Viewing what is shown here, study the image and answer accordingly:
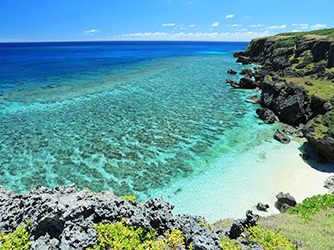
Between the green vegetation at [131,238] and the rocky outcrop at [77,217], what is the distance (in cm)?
28

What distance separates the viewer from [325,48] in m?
50.8

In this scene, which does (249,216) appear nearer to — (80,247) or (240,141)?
(80,247)

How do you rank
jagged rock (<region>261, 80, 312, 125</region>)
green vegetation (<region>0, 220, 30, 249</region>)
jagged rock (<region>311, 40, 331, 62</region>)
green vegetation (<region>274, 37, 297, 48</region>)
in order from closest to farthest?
green vegetation (<region>0, 220, 30, 249</region>) → jagged rock (<region>261, 80, 312, 125</region>) → jagged rock (<region>311, 40, 331, 62</region>) → green vegetation (<region>274, 37, 297, 48</region>)

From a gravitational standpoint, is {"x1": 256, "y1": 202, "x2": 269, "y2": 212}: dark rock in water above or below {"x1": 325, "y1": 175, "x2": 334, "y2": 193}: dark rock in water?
below

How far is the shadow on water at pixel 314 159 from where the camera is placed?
19714 millimetres

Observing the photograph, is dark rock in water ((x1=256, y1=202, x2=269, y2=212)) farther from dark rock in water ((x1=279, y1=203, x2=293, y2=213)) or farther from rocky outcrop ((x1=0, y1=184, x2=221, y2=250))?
rocky outcrop ((x1=0, y1=184, x2=221, y2=250))

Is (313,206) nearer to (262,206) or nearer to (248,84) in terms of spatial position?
(262,206)

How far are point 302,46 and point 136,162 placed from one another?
72257 millimetres

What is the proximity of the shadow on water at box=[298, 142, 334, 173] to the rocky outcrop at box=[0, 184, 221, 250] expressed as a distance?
16632 mm

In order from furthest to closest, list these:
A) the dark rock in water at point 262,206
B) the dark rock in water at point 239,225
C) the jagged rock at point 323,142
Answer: the jagged rock at point 323,142 → the dark rock in water at point 262,206 → the dark rock in water at point 239,225

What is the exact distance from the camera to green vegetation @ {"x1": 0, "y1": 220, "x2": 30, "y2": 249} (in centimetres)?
774

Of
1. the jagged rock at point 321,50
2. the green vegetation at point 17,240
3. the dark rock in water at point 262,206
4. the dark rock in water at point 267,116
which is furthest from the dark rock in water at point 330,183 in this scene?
the jagged rock at point 321,50

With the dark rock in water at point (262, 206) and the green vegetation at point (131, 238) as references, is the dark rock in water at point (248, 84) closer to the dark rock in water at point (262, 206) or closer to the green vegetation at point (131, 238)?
the dark rock in water at point (262, 206)

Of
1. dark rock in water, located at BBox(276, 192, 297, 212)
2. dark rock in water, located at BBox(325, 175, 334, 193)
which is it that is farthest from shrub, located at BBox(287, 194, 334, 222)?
dark rock in water, located at BBox(325, 175, 334, 193)
